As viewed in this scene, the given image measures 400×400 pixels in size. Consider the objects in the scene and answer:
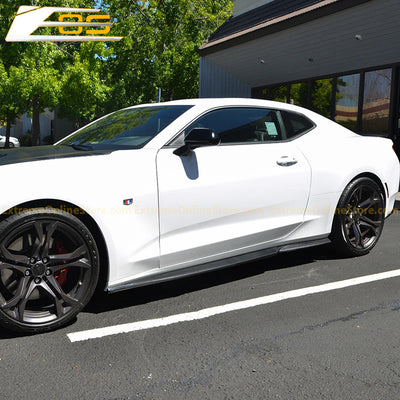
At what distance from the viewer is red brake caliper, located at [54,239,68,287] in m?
3.02

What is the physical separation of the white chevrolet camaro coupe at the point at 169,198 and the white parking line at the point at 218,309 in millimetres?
208

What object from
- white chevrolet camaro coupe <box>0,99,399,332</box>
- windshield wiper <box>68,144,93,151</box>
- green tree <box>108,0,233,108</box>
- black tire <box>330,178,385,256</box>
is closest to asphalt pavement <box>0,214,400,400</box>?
white chevrolet camaro coupe <box>0,99,399,332</box>

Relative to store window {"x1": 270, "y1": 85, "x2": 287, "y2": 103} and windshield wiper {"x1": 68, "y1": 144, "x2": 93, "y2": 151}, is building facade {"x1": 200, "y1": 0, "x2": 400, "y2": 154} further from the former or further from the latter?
windshield wiper {"x1": 68, "y1": 144, "x2": 93, "y2": 151}

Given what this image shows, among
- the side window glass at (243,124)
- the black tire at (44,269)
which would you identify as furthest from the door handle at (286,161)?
the black tire at (44,269)

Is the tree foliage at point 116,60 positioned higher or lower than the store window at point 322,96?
higher

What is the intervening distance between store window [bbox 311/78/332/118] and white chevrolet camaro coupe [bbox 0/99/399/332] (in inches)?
368

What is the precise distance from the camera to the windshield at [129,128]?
3.61 m

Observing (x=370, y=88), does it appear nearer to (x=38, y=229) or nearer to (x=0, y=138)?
(x=38, y=229)

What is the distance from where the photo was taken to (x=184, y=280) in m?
4.18

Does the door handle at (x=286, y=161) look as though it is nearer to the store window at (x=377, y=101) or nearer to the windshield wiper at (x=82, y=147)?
the windshield wiper at (x=82, y=147)

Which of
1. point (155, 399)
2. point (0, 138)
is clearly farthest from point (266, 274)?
point (0, 138)

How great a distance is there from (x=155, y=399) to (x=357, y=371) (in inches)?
45.0

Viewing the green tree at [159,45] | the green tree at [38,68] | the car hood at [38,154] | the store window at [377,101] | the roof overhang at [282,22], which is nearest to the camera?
the car hood at [38,154]

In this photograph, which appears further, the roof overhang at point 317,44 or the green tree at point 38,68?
the green tree at point 38,68
